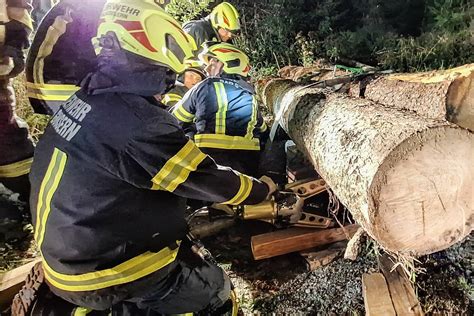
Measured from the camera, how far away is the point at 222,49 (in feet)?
13.1

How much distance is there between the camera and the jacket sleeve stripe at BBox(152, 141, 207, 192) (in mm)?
1848

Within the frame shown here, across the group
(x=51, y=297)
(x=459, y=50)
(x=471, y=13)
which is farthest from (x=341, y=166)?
(x=471, y=13)

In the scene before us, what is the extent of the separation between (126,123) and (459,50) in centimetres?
696

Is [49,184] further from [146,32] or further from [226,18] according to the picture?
[226,18]

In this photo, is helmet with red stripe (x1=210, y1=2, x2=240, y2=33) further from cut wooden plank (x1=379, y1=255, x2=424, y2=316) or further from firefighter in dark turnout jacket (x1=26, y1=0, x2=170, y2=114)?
cut wooden plank (x1=379, y1=255, x2=424, y2=316)

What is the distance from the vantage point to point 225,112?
12.4 feet

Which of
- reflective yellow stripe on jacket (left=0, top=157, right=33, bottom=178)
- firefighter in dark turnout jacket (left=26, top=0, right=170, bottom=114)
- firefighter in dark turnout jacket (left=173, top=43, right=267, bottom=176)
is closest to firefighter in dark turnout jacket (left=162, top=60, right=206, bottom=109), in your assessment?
firefighter in dark turnout jacket (left=173, top=43, right=267, bottom=176)

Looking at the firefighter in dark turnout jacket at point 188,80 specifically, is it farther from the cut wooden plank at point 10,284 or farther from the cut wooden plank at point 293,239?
the cut wooden plank at point 10,284

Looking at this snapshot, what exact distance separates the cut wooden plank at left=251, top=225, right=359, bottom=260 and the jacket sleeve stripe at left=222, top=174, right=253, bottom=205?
96 centimetres

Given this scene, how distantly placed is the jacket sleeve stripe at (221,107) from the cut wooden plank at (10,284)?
1.89 m

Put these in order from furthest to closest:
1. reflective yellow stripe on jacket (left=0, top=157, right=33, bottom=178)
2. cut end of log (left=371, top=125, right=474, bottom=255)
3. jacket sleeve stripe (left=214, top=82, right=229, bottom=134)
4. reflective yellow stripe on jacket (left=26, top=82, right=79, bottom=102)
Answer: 1. jacket sleeve stripe (left=214, top=82, right=229, bottom=134)
2. reflective yellow stripe on jacket (left=0, top=157, right=33, bottom=178)
3. reflective yellow stripe on jacket (left=26, top=82, right=79, bottom=102)
4. cut end of log (left=371, top=125, right=474, bottom=255)

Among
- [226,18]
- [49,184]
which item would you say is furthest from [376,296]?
[226,18]

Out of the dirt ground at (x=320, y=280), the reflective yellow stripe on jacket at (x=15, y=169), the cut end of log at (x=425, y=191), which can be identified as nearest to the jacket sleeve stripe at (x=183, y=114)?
the dirt ground at (x=320, y=280)

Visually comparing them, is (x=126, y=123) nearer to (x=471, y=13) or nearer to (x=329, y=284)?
(x=329, y=284)
